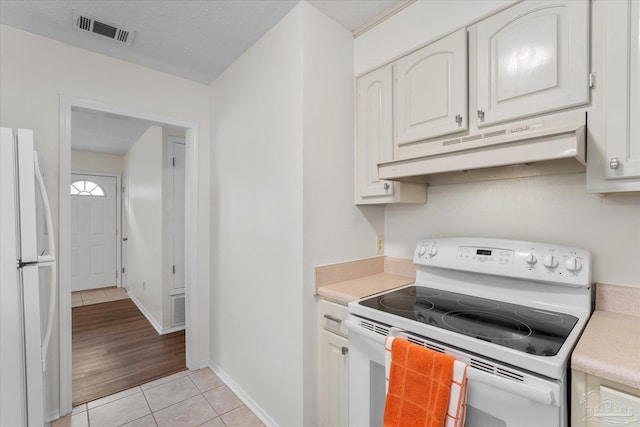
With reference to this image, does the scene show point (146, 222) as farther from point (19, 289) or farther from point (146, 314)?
point (19, 289)

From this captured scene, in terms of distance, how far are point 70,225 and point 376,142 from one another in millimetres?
2052

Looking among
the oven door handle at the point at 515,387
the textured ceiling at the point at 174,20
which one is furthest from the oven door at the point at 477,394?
the textured ceiling at the point at 174,20

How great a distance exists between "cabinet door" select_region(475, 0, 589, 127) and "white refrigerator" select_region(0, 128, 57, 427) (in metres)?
1.99

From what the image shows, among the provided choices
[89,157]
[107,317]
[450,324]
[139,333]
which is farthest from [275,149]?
[89,157]

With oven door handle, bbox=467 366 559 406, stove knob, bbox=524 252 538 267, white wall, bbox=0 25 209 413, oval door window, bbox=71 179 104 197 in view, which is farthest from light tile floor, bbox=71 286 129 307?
stove knob, bbox=524 252 538 267

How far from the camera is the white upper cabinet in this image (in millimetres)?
1734

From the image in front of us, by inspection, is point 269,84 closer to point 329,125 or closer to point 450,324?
point 329,125

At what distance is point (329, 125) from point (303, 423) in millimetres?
1663

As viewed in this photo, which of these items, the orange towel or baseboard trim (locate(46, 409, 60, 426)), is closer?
the orange towel

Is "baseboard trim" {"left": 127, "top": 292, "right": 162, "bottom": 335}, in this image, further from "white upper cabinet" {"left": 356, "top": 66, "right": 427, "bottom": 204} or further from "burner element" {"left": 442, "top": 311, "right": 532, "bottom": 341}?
"burner element" {"left": 442, "top": 311, "right": 532, "bottom": 341}

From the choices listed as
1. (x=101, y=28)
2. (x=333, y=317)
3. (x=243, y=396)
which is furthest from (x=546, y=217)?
(x=101, y=28)

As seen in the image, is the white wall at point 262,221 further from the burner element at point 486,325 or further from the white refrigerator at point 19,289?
the white refrigerator at point 19,289

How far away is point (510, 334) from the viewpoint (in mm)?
1058

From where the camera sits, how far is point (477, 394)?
99 centimetres
